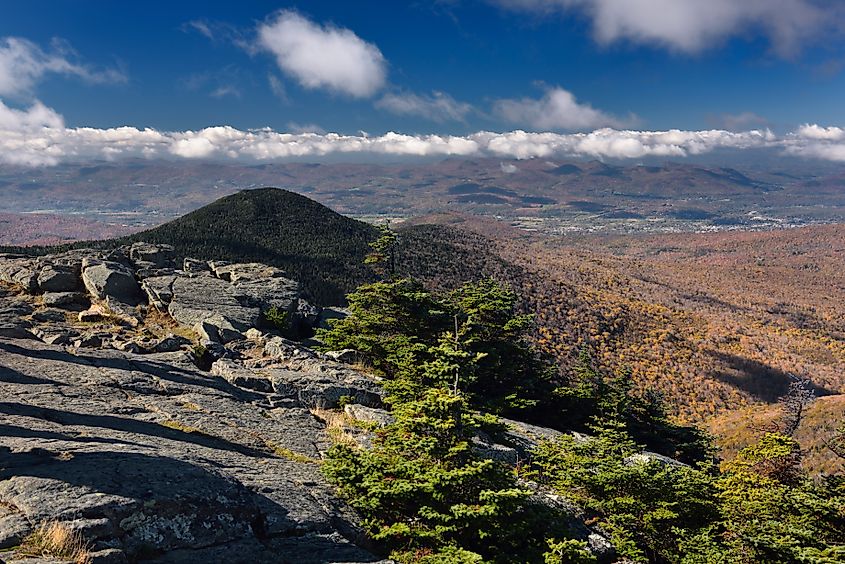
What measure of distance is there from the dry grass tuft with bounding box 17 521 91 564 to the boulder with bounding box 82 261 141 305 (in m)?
23.3

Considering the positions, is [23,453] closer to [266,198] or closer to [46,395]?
[46,395]

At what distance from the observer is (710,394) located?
120062 millimetres

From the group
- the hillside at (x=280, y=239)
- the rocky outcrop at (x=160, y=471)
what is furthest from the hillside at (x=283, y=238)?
the rocky outcrop at (x=160, y=471)

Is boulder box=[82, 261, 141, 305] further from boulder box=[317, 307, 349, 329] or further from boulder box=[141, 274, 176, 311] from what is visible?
boulder box=[317, 307, 349, 329]

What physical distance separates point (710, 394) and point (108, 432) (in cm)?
13595

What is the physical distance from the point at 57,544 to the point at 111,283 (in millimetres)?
24654

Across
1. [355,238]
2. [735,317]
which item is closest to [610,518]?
[355,238]

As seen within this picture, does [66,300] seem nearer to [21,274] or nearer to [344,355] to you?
[21,274]

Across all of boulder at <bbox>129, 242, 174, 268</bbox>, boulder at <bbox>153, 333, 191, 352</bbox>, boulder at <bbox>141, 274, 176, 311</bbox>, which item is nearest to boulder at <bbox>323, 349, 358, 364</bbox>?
boulder at <bbox>153, 333, 191, 352</bbox>

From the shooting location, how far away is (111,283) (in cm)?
2811

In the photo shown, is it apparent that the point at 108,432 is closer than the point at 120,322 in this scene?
Yes

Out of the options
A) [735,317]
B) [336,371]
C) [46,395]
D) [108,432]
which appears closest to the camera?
[108,432]

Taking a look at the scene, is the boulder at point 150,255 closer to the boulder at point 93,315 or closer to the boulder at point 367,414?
the boulder at point 93,315

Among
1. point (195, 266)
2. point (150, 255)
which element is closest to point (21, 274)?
point (150, 255)
